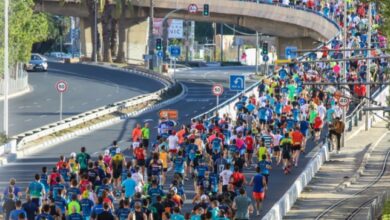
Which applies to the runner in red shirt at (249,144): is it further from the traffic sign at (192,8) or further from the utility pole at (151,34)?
the traffic sign at (192,8)

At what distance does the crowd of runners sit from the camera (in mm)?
25438

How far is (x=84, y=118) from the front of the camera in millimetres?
55094

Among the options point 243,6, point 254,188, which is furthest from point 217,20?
point 254,188

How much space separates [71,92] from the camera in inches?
2945

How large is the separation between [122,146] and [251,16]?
5130cm

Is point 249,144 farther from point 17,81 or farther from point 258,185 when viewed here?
point 17,81

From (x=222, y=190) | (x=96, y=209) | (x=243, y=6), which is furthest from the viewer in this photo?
(x=243, y=6)

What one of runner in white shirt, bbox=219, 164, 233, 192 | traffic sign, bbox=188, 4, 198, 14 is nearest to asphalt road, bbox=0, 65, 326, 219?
runner in white shirt, bbox=219, 164, 233, 192

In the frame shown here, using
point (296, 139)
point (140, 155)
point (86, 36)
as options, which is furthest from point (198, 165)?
point (86, 36)

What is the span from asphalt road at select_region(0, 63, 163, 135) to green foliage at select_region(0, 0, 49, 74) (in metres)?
2.22

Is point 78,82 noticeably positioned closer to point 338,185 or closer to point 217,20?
point 217,20

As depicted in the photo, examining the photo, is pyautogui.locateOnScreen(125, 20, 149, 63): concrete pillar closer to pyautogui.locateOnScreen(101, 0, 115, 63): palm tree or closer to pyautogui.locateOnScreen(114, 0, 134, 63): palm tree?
pyautogui.locateOnScreen(114, 0, 134, 63): palm tree

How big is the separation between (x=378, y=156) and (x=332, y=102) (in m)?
2.77

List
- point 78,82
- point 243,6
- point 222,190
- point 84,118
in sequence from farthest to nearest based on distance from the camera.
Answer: point 243,6 < point 78,82 < point 84,118 < point 222,190
